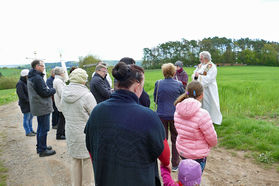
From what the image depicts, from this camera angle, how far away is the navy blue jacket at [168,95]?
151 inches

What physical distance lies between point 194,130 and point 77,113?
1687 millimetres

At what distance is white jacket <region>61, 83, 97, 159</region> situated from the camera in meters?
3.11

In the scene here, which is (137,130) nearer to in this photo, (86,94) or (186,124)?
(186,124)

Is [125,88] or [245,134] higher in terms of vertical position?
[125,88]

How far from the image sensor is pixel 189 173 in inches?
68.0

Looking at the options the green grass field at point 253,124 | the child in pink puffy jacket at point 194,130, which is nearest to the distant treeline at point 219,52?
the green grass field at point 253,124

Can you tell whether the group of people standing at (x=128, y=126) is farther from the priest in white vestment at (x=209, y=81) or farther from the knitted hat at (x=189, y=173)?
the priest in white vestment at (x=209, y=81)

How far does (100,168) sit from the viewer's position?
1.63 m

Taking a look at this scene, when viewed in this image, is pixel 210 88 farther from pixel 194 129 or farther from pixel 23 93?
pixel 23 93

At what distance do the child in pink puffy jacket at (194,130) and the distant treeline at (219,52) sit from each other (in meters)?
60.3

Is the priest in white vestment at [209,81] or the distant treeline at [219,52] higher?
the distant treeline at [219,52]

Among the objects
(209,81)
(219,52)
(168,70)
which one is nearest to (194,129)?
(168,70)

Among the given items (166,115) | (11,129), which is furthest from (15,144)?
(166,115)

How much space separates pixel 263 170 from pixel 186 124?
8.15ft
